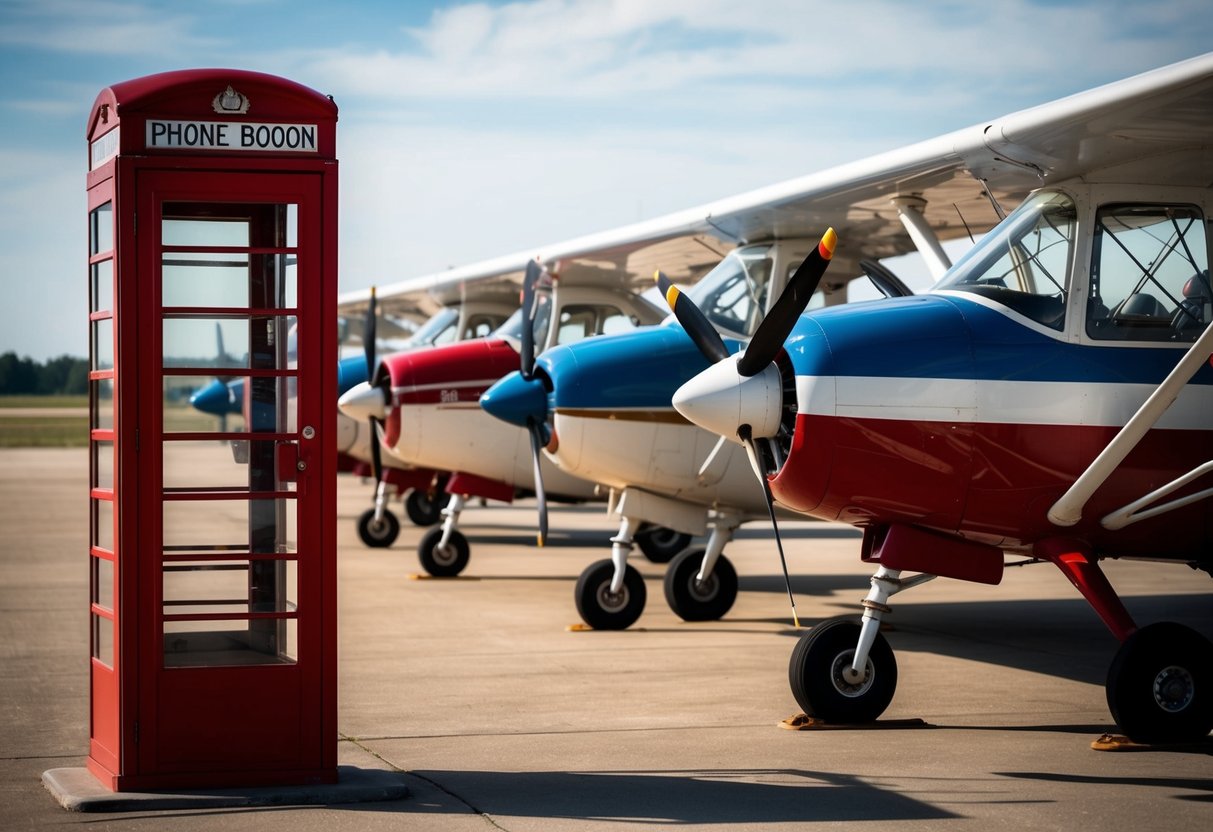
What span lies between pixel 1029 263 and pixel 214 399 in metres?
4.11

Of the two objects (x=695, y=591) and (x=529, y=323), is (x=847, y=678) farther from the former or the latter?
(x=529, y=323)

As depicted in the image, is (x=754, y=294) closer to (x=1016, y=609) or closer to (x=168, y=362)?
(x=1016, y=609)

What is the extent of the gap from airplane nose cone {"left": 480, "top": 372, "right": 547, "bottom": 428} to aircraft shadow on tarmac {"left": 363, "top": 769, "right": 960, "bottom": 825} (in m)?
5.33

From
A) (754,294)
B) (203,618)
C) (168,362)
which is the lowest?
(203,618)

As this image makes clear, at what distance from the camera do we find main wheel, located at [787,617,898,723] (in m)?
7.26

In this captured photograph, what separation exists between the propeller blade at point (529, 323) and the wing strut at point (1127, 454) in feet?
17.2

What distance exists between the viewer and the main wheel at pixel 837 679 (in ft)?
23.8

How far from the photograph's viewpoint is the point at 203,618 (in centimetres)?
586

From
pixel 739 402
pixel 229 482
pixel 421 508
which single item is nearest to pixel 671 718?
pixel 739 402

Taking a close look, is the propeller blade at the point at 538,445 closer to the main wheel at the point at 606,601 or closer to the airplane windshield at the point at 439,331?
the main wheel at the point at 606,601

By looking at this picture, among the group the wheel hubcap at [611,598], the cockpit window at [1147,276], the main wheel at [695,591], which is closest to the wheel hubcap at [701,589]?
the main wheel at [695,591]

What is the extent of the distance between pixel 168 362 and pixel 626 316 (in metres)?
9.20

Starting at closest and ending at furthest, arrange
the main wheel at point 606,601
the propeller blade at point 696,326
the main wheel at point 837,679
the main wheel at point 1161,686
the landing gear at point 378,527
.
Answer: the main wheel at point 1161,686, the main wheel at point 837,679, the propeller blade at point 696,326, the main wheel at point 606,601, the landing gear at point 378,527

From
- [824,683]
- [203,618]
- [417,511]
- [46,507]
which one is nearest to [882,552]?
Answer: [824,683]
